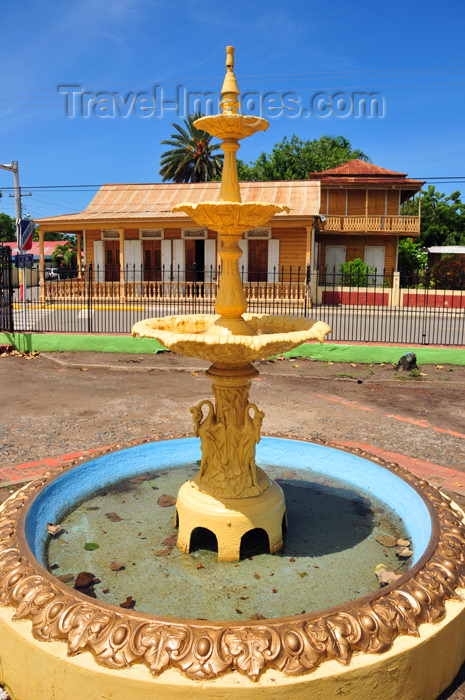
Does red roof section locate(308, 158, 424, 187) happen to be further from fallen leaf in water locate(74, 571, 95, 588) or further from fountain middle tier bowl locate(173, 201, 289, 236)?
fallen leaf in water locate(74, 571, 95, 588)

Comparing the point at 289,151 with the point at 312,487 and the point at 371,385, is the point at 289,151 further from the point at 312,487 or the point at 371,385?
the point at 312,487

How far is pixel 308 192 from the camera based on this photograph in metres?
22.2

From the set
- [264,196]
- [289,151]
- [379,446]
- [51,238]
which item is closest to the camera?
[379,446]

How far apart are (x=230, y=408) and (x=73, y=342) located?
31.3 feet

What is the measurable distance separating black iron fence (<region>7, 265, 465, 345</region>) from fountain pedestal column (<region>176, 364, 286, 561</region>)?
10.00 meters

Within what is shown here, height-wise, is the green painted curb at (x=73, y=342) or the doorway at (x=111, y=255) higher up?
the doorway at (x=111, y=255)

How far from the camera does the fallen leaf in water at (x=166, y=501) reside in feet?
14.1

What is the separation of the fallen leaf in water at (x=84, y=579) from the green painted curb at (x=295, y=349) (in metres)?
8.51

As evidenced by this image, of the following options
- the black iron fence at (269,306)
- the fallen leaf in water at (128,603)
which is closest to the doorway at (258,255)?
the black iron fence at (269,306)

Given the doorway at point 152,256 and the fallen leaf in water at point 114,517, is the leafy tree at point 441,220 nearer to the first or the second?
→ the doorway at point 152,256

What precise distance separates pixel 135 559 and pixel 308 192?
2100cm

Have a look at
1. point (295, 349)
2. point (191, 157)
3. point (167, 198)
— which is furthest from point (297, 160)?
point (295, 349)

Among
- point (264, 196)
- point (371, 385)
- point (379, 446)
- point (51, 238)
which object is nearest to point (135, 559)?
point (379, 446)

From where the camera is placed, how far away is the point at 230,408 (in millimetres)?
3695
